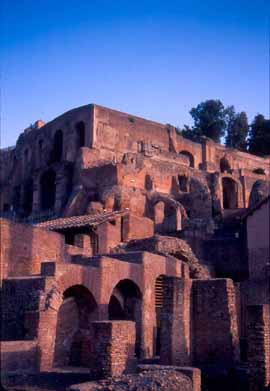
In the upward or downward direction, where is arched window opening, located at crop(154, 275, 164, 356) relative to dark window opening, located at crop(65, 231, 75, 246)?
downward

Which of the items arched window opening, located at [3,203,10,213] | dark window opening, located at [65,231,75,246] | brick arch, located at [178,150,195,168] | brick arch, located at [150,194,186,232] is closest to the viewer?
dark window opening, located at [65,231,75,246]

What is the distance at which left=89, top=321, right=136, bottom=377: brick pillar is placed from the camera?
1120 centimetres

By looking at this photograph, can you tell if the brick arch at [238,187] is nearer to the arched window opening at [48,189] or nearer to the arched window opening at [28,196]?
the arched window opening at [48,189]

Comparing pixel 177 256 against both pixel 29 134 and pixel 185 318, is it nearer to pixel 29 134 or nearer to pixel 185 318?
pixel 185 318

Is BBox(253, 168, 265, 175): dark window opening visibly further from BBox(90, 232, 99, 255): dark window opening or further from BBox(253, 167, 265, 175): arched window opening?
BBox(90, 232, 99, 255): dark window opening

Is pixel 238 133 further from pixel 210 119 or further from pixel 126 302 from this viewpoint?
pixel 126 302

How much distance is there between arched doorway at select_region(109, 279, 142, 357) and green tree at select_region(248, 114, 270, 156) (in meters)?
44.6

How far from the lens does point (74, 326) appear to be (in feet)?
53.5

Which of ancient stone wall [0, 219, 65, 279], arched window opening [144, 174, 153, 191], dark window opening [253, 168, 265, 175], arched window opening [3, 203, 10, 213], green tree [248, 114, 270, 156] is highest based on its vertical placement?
green tree [248, 114, 270, 156]

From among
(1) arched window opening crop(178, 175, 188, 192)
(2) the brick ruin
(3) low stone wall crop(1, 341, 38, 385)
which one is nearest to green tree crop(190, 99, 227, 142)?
(2) the brick ruin

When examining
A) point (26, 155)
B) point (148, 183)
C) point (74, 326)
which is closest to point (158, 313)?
point (74, 326)

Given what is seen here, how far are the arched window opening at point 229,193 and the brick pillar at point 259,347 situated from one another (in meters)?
32.6

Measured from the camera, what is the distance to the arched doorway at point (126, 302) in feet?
58.7

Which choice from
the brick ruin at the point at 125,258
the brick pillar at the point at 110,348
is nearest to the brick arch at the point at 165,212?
the brick ruin at the point at 125,258
